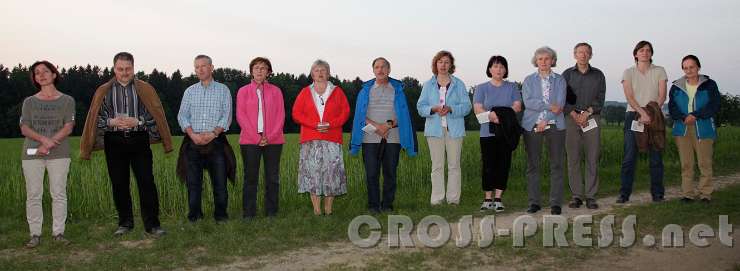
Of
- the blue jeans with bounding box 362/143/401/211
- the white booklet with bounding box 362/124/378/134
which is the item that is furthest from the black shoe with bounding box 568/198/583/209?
the white booklet with bounding box 362/124/378/134

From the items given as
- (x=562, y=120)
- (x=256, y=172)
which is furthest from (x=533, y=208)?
(x=256, y=172)

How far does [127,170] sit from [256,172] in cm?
138

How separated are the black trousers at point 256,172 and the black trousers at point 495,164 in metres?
2.53

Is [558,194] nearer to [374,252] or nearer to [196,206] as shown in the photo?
[374,252]

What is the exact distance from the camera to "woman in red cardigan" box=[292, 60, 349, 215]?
671 cm

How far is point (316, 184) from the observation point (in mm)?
6777

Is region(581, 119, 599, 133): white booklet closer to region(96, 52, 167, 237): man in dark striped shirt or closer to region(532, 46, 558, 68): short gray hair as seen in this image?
region(532, 46, 558, 68): short gray hair

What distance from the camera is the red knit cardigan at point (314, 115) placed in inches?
264

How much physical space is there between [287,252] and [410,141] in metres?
2.60

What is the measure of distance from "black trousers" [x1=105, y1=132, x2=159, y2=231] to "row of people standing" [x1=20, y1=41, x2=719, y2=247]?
1 cm

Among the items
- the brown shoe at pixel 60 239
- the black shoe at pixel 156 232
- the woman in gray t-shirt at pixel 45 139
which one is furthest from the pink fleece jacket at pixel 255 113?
the brown shoe at pixel 60 239

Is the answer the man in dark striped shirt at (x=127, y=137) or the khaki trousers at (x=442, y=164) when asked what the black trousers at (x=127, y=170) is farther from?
the khaki trousers at (x=442, y=164)

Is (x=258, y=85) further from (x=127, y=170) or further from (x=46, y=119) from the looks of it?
(x=46, y=119)

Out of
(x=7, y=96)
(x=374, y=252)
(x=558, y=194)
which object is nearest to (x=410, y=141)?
(x=558, y=194)
